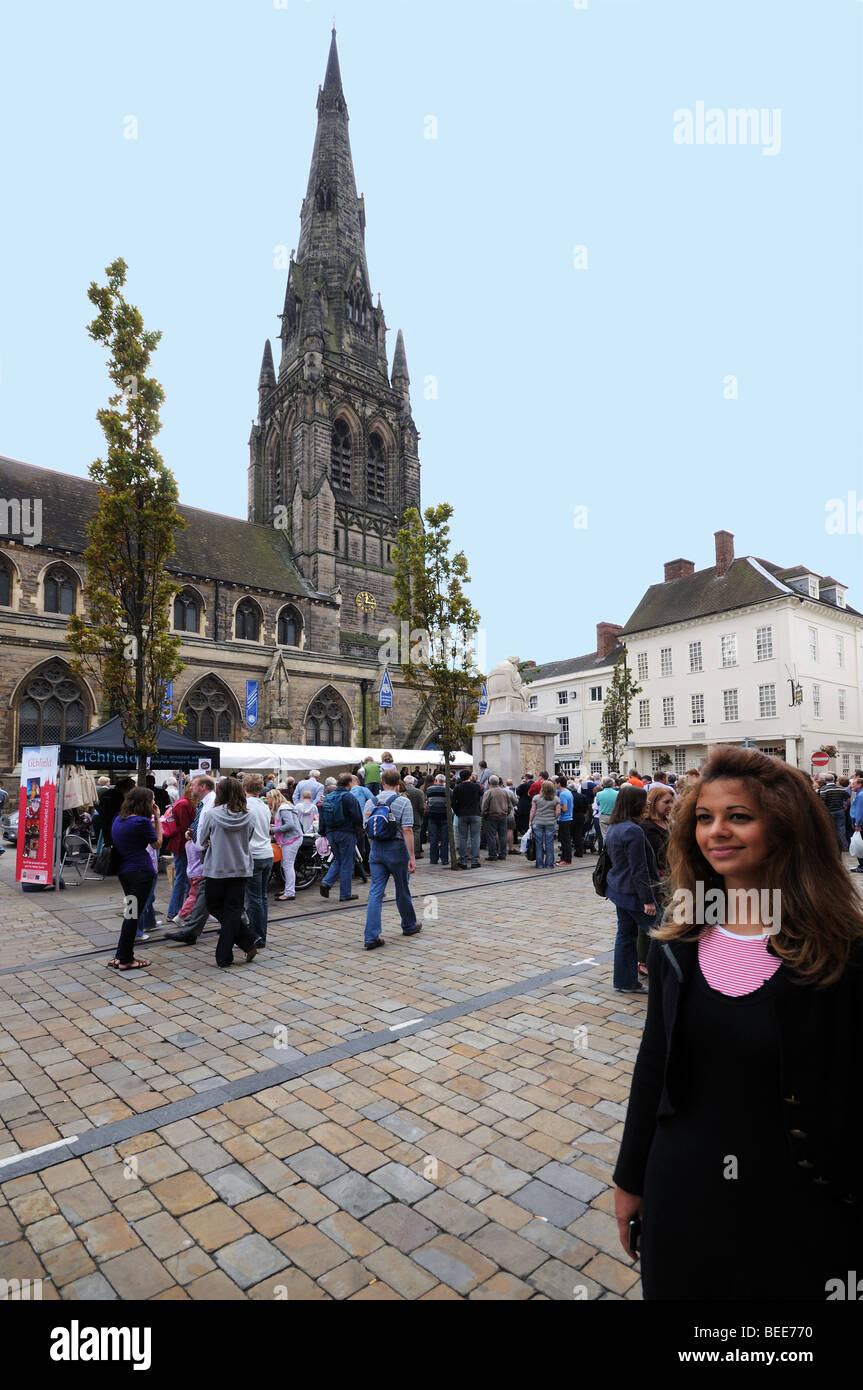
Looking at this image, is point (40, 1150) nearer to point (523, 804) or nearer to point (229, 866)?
point (229, 866)

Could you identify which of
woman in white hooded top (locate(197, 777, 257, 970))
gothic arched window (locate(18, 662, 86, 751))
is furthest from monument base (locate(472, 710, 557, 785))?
gothic arched window (locate(18, 662, 86, 751))

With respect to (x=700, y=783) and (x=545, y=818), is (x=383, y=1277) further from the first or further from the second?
(x=545, y=818)

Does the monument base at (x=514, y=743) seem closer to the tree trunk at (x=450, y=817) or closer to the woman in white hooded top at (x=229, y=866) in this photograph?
the tree trunk at (x=450, y=817)

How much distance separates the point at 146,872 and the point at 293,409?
140 ft

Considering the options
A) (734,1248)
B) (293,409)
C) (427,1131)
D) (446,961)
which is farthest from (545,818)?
(293,409)

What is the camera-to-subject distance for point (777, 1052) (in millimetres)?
1417

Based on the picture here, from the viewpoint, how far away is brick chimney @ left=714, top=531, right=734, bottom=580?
1452 inches

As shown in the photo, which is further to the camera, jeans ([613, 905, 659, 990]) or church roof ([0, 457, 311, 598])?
church roof ([0, 457, 311, 598])

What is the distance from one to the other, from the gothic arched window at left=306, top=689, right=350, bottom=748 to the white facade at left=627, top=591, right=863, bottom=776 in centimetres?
1781

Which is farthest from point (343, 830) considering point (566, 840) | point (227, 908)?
point (566, 840)

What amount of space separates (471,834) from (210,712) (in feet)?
69.6

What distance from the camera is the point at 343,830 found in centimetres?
961

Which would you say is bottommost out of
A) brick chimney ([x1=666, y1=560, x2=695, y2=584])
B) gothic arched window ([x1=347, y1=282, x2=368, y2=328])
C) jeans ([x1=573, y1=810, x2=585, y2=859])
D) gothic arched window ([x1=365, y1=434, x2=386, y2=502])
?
jeans ([x1=573, y1=810, x2=585, y2=859])

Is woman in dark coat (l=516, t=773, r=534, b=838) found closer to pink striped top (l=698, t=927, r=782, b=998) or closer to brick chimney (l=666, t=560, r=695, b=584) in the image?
pink striped top (l=698, t=927, r=782, b=998)
